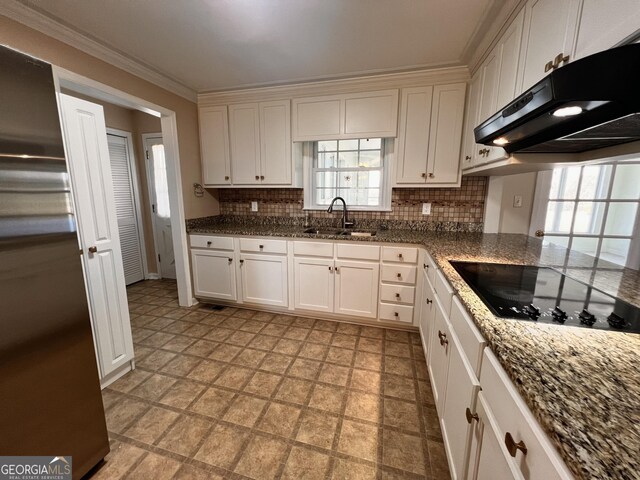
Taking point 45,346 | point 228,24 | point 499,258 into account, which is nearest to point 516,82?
point 499,258

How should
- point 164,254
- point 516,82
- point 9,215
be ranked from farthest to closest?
1. point 164,254
2. point 516,82
3. point 9,215

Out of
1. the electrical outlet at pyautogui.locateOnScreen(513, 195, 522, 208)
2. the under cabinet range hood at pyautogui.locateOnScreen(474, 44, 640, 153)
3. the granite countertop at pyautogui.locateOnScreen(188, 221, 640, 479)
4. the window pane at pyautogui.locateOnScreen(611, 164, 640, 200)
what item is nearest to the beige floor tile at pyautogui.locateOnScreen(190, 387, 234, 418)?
the granite countertop at pyautogui.locateOnScreen(188, 221, 640, 479)

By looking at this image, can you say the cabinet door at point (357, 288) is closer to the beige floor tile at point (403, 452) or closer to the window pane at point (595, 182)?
the beige floor tile at point (403, 452)

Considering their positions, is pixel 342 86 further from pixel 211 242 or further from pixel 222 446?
pixel 222 446

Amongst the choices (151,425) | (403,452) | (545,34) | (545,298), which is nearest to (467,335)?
(545,298)

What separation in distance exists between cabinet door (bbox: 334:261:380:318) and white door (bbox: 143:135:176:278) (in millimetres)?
2364

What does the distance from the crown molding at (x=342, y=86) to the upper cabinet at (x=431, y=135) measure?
0.25 feet

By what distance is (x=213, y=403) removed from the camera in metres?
1.68

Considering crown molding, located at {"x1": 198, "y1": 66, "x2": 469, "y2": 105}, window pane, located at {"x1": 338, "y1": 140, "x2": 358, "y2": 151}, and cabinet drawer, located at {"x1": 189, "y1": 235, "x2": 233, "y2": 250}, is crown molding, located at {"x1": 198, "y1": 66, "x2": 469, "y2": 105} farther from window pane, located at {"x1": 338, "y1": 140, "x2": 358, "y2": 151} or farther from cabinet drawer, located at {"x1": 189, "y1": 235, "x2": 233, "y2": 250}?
cabinet drawer, located at {"x1": 189, "y1": 235, "x2": 233, "y2": 250}

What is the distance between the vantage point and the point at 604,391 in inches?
22.2

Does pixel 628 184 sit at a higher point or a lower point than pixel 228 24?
lower

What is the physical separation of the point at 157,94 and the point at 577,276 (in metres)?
3.50

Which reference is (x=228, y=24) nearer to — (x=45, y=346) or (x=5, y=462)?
(x=45, y=346)

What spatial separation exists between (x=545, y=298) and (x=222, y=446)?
5.56 feet
